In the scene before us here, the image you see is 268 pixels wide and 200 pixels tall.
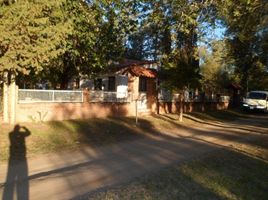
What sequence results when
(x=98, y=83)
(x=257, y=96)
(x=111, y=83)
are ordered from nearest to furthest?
(x=111, y=83), (x=98, y=83), (x=257, y=96)

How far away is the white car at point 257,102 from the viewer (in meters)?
42.7

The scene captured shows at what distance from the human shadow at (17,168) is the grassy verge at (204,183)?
160cm

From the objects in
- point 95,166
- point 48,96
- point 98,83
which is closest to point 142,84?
point 98,83

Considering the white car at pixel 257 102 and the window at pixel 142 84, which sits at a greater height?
the window at pixel 142 84

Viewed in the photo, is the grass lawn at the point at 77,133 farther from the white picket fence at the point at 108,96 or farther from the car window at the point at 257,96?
the car window at the point at 257,96

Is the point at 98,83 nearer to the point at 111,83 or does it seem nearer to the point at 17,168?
the point at 111,83

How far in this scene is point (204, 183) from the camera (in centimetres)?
A: 984

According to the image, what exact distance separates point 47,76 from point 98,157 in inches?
→ 556

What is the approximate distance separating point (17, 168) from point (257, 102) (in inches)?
1388

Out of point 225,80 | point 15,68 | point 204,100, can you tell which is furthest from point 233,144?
point 225,80

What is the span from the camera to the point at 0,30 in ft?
46.9

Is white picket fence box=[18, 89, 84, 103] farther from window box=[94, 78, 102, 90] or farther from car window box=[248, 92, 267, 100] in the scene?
car window box=[248, 92, 267, 100]

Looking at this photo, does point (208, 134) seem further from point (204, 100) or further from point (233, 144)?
point (204, 100)

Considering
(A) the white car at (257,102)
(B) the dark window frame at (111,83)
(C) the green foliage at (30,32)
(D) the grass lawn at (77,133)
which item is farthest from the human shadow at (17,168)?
(A) the white car at (257,102)
